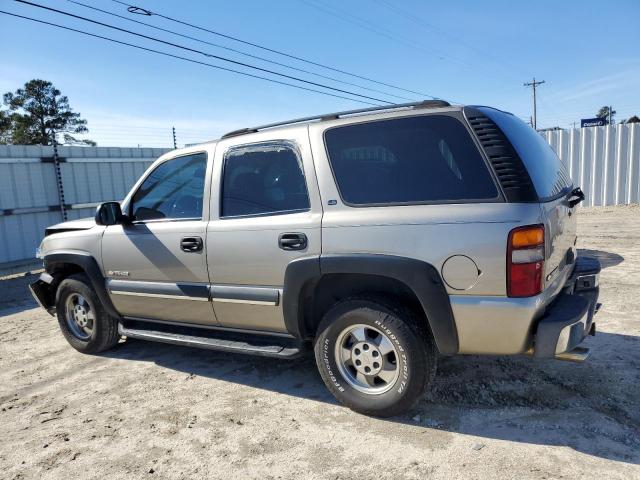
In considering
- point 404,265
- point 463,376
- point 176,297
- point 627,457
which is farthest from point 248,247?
point 627,457

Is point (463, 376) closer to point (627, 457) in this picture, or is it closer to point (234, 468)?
point (627, 457)

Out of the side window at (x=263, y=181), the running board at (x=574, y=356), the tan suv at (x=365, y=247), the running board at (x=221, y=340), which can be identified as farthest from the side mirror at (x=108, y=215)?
the running board at (x=574, y=356)

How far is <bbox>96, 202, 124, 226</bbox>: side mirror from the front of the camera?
4098mm

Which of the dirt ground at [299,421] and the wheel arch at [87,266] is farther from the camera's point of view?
the wheel arch at [87,266]

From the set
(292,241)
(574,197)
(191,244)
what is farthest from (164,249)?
(574,197)

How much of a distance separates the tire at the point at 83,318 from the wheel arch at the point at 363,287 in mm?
2241

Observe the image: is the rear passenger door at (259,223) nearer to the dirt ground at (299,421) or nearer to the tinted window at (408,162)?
the tinted window at (408,162)

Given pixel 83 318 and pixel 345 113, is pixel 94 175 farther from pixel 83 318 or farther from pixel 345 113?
pixel 345 113

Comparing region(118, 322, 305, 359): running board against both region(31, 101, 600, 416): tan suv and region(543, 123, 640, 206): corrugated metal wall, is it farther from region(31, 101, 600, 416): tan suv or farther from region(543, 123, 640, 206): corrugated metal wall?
region(543, 123, 640, 206): corrugated metal wall

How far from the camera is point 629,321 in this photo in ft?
15.3

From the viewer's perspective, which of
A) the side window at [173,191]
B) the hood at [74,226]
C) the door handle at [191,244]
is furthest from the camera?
the hood at [74,226]

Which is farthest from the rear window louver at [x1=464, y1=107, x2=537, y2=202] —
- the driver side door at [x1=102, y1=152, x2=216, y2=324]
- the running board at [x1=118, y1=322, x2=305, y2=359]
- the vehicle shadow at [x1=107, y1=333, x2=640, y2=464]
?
the driver side door at [x1=102, y1=152, x2=216, y2=324]

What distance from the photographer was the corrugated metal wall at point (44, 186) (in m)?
9.28

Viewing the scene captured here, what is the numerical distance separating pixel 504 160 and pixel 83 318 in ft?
13.6
